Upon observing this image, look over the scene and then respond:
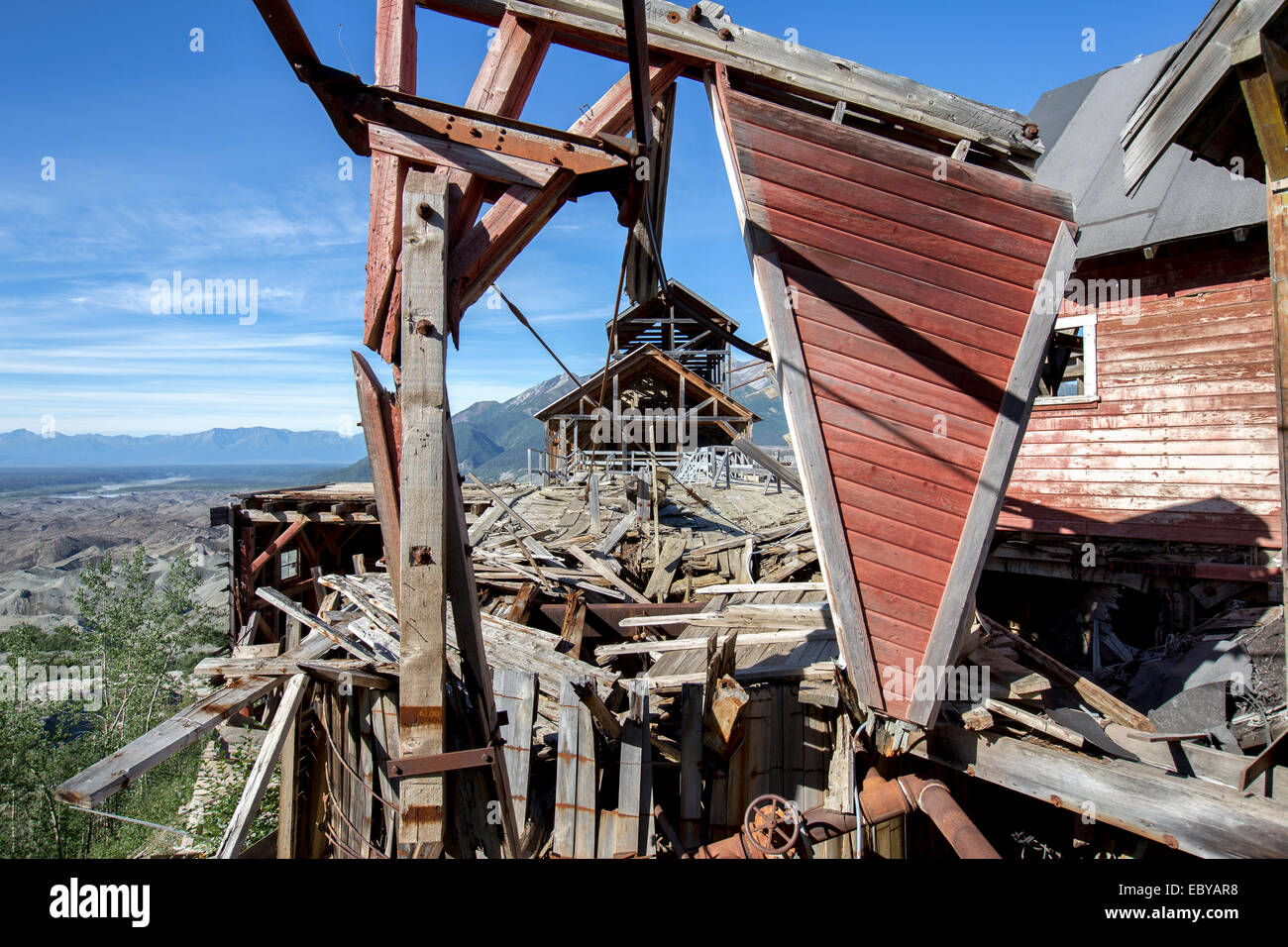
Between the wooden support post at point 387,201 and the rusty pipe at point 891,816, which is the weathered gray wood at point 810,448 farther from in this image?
the wooden support post at point 387,201

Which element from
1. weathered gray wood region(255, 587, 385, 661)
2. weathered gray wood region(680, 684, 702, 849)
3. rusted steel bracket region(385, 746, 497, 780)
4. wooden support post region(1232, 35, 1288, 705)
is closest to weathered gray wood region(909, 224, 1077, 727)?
wooden support post region(1232, 35, 1288, 705)

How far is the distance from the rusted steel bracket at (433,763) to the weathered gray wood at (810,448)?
2825 millimetres

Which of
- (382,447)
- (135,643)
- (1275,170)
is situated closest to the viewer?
(382,447)

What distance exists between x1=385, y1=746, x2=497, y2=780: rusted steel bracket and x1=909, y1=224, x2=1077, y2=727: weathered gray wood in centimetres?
332

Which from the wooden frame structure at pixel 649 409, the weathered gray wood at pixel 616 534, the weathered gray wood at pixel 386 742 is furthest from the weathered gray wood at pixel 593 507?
the wooden frame structure at pixel 649 409

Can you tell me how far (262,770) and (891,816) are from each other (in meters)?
4.69

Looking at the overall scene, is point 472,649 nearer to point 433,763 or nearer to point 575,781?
point 433,763

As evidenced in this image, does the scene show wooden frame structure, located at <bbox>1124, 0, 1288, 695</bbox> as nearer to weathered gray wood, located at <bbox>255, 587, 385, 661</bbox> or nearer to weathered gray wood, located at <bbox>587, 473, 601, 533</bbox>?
weathered gray wood, located at <bbox>255, 587, 385, 661</bbox>

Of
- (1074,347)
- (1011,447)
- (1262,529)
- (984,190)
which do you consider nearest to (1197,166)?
(1074,347)

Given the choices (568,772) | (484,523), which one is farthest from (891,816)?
(484,523)

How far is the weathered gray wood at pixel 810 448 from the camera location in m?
4.48

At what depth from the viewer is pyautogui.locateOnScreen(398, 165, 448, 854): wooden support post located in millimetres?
2770

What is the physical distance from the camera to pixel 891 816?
461 centimetres
